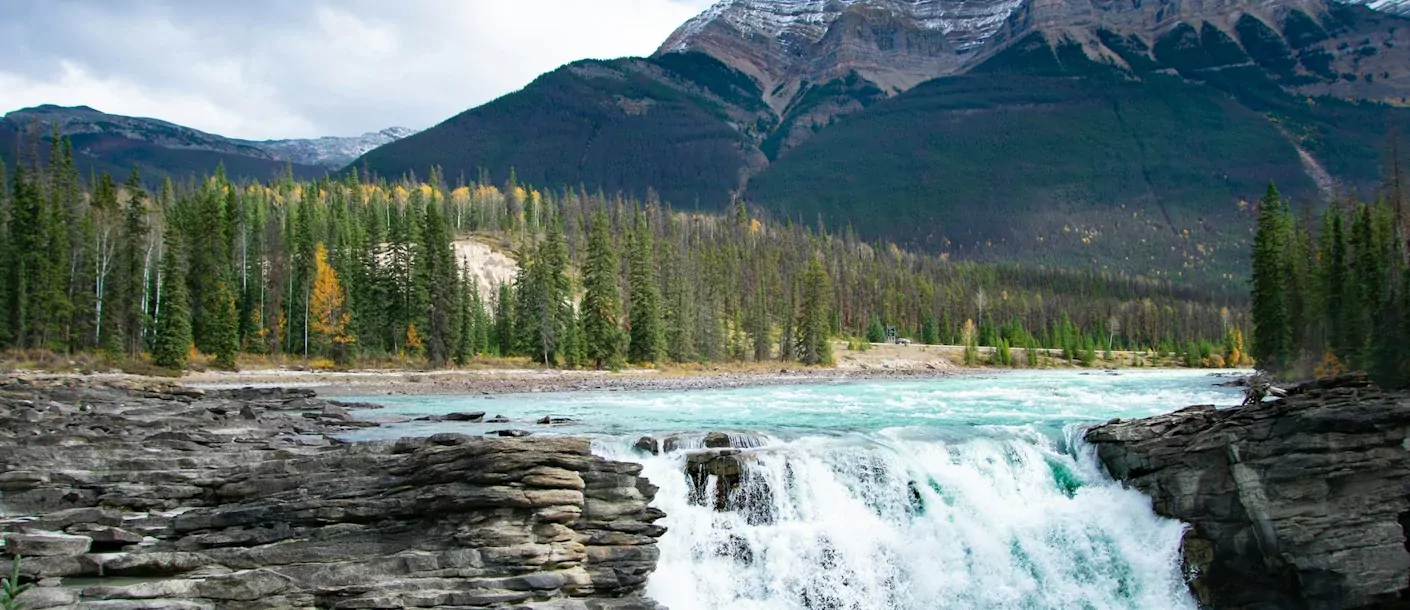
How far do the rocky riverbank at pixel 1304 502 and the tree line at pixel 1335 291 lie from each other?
24.1 m

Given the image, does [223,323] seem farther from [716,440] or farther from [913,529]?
[913,529]

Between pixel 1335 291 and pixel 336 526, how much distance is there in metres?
69.4

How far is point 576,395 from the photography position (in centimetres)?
5891

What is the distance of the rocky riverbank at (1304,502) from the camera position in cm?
2233

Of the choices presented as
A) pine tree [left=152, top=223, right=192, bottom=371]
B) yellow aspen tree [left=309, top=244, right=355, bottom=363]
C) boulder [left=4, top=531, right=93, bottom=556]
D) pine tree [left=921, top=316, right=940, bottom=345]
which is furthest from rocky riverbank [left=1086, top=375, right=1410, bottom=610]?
pine tree [left=921, top=316, right=940, bottom=345]

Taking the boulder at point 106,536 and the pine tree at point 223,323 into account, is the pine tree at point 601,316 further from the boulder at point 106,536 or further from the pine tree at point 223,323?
the boulder at point 106,536

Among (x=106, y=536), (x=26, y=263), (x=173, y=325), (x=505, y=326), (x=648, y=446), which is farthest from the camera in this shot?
(x=505, y=326)

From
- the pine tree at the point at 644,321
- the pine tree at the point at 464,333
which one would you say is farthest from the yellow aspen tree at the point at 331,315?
the pine tree at the point at 644,321

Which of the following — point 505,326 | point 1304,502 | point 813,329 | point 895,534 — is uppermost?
point 505,326

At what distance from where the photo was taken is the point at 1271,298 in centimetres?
7069

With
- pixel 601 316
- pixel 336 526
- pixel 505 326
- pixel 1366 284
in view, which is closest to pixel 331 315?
pixel 505 326

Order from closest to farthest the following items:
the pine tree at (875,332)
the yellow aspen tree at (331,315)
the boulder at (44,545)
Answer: the boulder at (44,545)
the yellow aspen tree at (331,315)
the pine tree at (875,332)

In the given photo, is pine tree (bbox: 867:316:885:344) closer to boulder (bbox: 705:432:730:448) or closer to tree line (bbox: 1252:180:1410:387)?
tree line (bbox: 1252:180:1410:387)

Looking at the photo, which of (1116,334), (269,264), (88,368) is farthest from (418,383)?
(1116,334)
